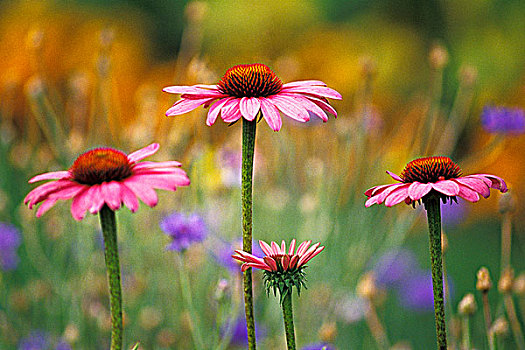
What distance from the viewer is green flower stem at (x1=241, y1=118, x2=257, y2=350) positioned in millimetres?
542

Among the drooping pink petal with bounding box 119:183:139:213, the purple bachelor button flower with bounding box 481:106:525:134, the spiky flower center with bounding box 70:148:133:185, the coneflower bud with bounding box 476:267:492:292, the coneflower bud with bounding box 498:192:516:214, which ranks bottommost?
the coneflower bud with bounding box 476:267:492:292

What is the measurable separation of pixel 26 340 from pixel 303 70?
2278mm

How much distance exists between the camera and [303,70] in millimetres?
3248

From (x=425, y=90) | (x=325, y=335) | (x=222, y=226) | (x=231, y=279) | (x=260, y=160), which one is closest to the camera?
(x=325, y=335)

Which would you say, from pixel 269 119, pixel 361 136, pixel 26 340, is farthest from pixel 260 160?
pixel 269 119

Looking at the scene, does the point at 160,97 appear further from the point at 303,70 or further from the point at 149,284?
the point at 149,284

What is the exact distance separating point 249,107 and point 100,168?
0.14 m

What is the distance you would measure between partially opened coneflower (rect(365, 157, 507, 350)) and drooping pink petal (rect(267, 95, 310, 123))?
10cm

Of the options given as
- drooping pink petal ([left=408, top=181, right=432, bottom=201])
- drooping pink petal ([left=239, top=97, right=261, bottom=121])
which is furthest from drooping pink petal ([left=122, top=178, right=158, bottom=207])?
drooping pink petal ([left=408, top=181, right=432, bottom=201])

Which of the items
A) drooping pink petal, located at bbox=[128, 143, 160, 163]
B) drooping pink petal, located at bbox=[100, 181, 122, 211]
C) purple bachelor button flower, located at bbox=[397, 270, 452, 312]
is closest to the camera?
drooping pink petal, located at bbox=[100, 181, 122, 211]

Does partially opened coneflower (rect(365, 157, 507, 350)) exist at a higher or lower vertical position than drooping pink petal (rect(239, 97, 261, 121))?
lower

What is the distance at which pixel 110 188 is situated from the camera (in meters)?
0.51

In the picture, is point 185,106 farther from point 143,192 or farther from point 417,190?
point 417,190

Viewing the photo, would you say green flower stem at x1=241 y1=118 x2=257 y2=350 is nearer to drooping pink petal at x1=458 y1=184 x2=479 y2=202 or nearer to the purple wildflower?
drooping pink petal at x1=458 y1=184 x2=479 y2=202
